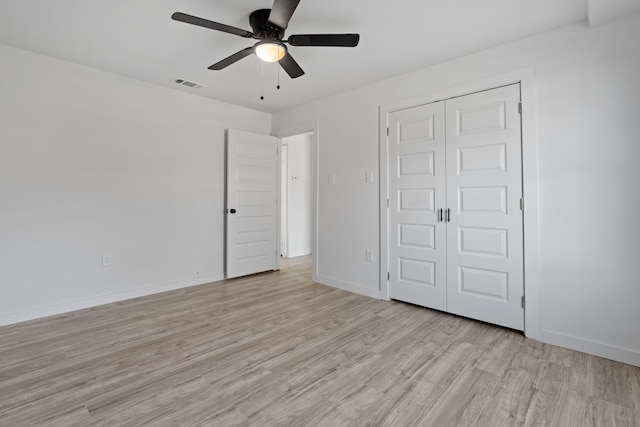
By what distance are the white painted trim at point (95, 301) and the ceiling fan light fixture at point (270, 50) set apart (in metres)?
3.02

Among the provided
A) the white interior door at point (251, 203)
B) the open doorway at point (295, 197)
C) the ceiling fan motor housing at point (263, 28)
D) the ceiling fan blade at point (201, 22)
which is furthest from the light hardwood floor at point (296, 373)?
the open doorway at point (295, 197)

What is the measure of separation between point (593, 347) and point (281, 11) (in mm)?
3277

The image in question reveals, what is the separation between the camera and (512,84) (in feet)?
8.72

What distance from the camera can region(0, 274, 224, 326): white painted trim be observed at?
2.87 meters

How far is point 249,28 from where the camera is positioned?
248 cm

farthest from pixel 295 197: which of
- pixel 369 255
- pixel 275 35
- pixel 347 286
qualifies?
pixel 275 35

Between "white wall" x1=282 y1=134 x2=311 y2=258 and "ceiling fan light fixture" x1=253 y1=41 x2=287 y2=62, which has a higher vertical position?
"ceiling fan light fixture" x1=253 y1=41 x2=287 y2=62

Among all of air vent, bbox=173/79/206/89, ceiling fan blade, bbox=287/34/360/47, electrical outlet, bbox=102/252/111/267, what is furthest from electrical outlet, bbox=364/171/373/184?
electrical outlet, bbox=102/252/111/267

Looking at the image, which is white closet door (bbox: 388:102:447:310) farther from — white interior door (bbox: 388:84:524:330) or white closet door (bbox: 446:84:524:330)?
white closet door (bbox: 446:84:524:330)

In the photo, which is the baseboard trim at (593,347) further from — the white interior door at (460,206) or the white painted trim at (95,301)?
the white painted trim at (95,301)

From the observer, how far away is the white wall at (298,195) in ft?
20.7

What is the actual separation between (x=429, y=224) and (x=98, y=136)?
12.2 feet

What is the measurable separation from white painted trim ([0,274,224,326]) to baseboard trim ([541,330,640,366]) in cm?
390

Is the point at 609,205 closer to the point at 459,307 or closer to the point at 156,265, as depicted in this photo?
the point at 459,307
